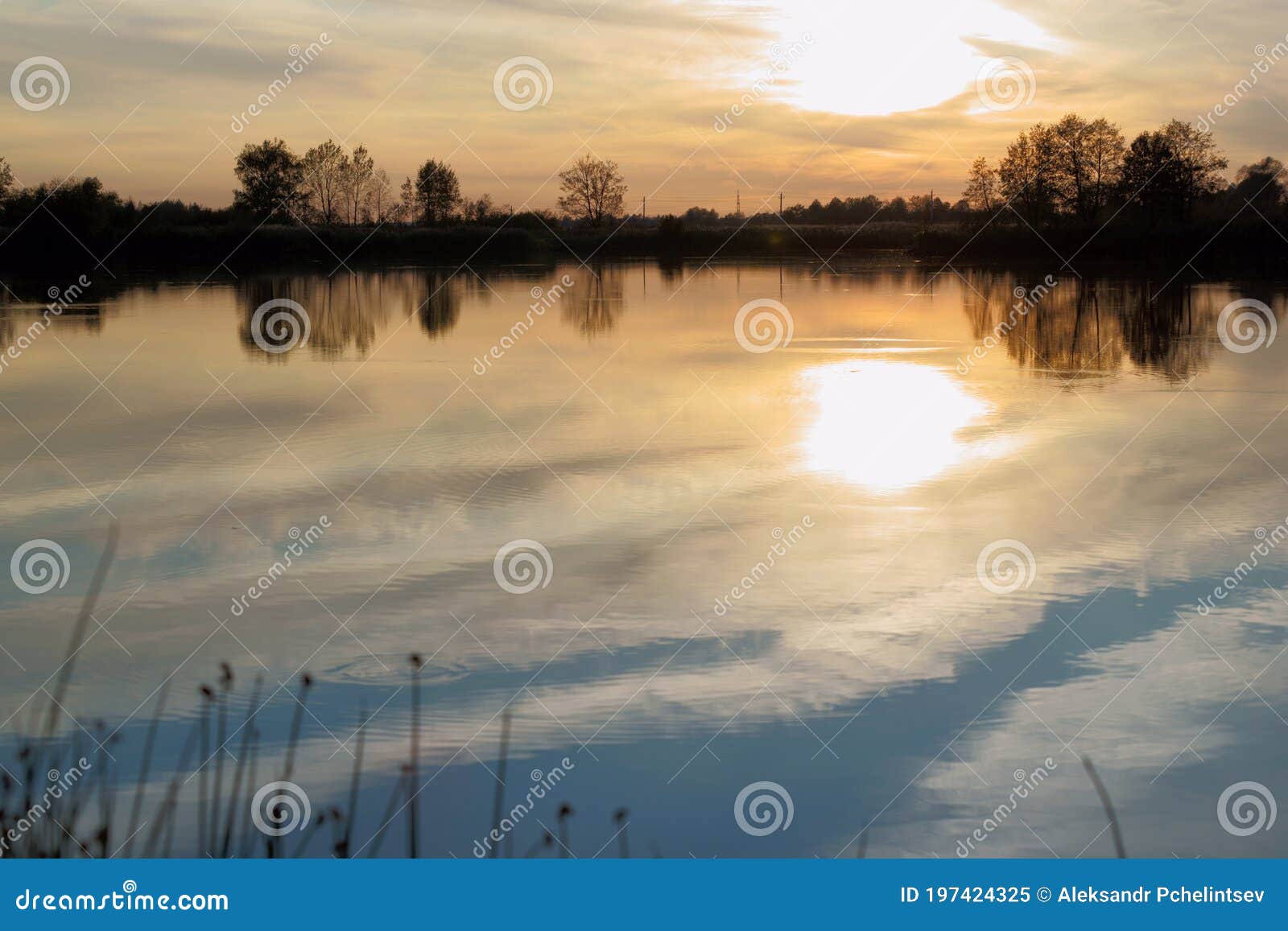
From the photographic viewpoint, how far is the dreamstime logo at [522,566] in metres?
6.59

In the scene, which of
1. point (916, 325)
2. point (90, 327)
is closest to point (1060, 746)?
point (916, 325)

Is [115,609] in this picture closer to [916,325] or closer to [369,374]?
[369,374]

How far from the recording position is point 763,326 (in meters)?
20.3

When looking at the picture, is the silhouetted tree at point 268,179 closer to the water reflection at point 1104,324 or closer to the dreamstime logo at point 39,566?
the water reflection at point 1104,324

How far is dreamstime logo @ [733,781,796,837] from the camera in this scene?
417 cm

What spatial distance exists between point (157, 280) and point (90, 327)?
15.2 meters
